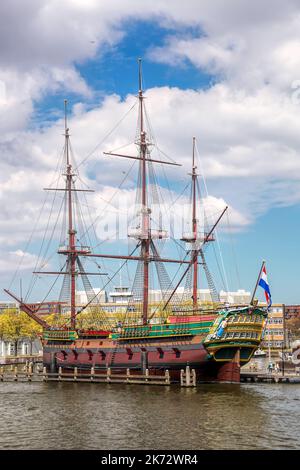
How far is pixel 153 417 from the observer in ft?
128

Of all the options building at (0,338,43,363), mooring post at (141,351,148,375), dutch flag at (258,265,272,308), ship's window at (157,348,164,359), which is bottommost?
building at (0,338,43,363)

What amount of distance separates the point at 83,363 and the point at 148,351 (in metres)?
10.9

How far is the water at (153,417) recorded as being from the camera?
31828 mm

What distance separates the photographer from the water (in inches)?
1253

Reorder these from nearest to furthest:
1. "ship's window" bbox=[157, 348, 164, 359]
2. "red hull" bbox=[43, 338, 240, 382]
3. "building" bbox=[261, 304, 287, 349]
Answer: "red hull" bbox=[43, 338, 240, 382] < "ship's window" bbox=[157, 348, 164, 359] < "building" bbox=[261, 304, 287, 349]

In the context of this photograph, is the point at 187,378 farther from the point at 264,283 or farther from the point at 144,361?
the point at 264,283

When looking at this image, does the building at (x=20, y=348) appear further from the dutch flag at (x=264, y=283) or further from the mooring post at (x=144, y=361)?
the dutch flag at (x=264, y=283)

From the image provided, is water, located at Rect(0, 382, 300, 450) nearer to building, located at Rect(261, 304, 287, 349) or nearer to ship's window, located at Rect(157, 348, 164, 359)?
ship's window, located at Rect(157, 348, 164, 359)

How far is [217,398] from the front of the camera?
156 feet

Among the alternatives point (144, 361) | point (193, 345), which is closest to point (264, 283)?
point (193, 345)

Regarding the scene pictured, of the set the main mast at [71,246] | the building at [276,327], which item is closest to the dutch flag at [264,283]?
the main mast at [71,246]

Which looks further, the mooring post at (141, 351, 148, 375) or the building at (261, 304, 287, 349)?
the building at (261, 304, 287, 349)

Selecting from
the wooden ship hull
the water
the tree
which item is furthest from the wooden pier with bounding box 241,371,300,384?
the tree
